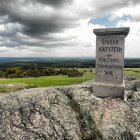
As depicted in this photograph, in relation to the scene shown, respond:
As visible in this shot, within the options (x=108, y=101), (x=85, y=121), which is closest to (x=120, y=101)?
(x=108, y=101)

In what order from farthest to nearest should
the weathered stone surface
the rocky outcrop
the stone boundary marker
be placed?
the stone boundary marker → the rocky outcrop → the weathered stone surface

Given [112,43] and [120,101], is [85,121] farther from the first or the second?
[112,43]

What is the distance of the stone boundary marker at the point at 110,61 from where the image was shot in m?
12.1

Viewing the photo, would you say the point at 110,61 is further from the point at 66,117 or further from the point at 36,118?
the point at 36,118

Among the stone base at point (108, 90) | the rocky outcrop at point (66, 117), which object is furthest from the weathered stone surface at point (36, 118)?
the stone base at point (108, 90)

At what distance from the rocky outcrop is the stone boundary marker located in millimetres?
550

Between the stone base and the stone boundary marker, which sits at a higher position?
the stone boundary marker

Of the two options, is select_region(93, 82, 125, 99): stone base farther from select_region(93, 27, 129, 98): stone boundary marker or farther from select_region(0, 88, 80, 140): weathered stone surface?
select_region(0, 88, 80, 140): weathered stone surface

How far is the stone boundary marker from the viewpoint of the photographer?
12.1m

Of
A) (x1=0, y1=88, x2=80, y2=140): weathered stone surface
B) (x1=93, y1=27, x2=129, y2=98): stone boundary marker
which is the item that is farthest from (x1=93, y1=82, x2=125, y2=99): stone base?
(x1=0, y1=88, x2=80, y2=140): weathered stone surface

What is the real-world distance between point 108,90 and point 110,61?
1.61m

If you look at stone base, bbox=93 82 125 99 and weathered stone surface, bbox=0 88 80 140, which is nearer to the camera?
weathered stone surface, bbox=0 88 80 140

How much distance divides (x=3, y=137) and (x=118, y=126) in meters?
5.38

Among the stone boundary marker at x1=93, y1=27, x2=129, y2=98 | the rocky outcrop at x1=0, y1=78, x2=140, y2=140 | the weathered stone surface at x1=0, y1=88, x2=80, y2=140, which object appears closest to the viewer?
the weathered stone surface at x1=0, y1=88, x2=80, y2=140
